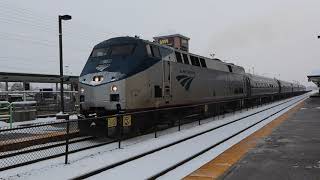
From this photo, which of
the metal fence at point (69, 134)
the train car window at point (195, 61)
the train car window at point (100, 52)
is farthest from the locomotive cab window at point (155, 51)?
the train car window at point (195, 61)

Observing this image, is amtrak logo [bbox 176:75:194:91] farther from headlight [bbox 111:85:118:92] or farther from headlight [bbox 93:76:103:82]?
headlight [bbox 111:85:118:92]

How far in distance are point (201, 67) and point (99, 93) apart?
9651 mm

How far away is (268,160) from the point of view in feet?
34.9

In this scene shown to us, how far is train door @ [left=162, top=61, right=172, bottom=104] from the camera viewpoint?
1861 centimetres

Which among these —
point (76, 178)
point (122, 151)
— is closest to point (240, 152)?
point (122, 151)

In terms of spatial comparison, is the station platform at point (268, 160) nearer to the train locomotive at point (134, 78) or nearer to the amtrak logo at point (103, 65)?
the train locomotive at point (134, 78)

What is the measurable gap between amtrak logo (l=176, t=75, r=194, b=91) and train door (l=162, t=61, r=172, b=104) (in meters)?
1.08

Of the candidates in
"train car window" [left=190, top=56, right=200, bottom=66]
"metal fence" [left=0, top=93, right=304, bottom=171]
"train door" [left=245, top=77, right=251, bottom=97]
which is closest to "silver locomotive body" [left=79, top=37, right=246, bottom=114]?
"metal fence" [left=0, top=93, right=304, bottom=171]

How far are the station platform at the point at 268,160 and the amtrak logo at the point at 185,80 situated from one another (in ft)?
18.6

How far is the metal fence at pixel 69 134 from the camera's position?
1065cm

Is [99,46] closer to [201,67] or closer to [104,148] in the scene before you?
[104,148]

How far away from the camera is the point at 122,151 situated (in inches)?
498

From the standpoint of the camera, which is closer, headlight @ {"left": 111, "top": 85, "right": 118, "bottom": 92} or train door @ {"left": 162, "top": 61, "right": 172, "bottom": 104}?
headlight @ {"left": 111, "top": 85, "right": 118, "bottom": 92}

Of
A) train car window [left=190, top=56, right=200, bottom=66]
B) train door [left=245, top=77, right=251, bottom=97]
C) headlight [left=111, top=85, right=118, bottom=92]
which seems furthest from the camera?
train door [left=245, top=77, right=251, bottom=97]
